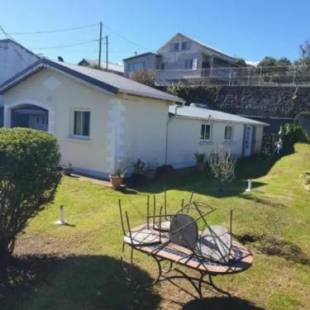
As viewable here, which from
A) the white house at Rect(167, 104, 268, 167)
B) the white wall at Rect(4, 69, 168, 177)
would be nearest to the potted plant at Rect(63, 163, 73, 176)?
the white wall at Rect(4, 69, 168, 177)

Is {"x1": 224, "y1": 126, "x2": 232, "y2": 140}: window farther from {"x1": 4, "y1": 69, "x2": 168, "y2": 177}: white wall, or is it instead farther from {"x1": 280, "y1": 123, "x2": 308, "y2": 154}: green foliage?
{"x1": 4, "y1": 69, "x2": 168, "y2": 177}: white wall

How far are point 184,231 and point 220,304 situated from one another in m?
1.05

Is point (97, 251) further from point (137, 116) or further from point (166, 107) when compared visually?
point (166, 107)

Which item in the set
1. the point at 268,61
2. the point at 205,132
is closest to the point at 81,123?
the point at 205,132

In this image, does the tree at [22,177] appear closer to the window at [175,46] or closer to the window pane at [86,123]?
the window pane at [86,123]

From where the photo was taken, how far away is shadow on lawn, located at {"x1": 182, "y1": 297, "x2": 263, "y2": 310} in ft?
16.1

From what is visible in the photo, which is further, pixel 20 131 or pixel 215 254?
pixel 20 131

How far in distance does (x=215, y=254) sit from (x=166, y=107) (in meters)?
A: 12.0

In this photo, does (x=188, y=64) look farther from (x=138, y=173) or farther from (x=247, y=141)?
(x=138, y=173)

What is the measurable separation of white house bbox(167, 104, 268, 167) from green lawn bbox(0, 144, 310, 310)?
5759mm

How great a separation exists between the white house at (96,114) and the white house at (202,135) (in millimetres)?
971

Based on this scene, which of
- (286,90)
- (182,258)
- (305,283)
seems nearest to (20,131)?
(182,258)

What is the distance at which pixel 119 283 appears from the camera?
5.39 meters

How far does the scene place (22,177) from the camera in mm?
5109
